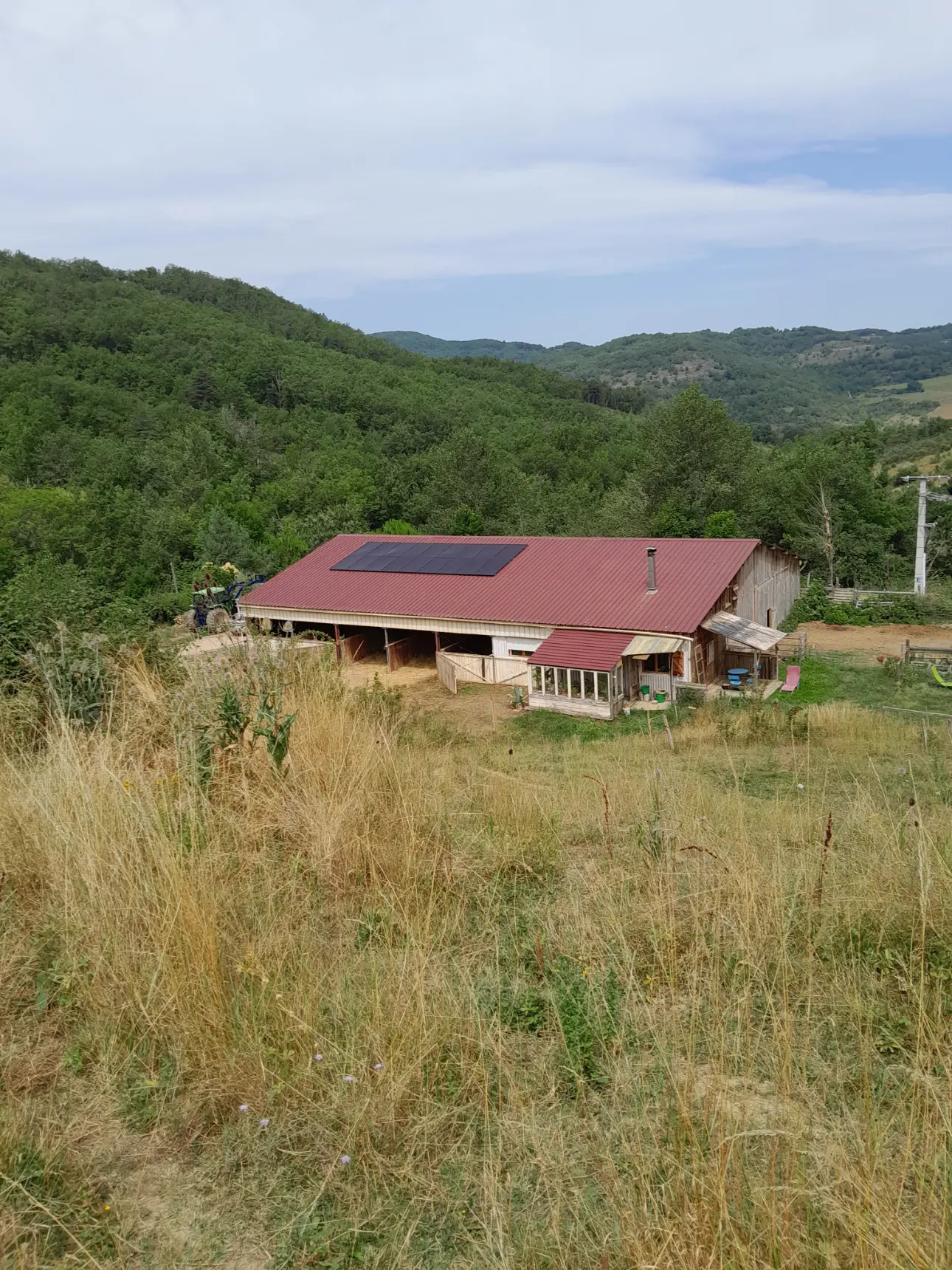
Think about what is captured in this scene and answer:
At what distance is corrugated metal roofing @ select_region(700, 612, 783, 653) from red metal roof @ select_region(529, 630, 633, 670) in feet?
7.17

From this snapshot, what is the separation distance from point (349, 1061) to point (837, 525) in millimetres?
34295

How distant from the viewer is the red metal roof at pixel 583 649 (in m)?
18.2

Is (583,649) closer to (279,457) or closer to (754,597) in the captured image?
(754,597)

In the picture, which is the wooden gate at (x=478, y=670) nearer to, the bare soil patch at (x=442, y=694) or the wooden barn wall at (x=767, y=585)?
the bare soil patch at (x=442, y=694)

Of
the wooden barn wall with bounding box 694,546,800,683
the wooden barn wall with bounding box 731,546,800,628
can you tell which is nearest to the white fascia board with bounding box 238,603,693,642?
the wooden barn wall with bounding box 694,546,800,683

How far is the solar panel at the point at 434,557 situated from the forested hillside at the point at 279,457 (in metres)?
6.81

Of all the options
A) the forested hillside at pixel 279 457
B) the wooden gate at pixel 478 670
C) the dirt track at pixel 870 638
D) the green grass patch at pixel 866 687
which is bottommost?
the dirt track at pixel 870 638

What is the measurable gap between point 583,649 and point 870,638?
37.2ft

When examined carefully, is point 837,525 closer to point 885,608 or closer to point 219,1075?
point 885,608

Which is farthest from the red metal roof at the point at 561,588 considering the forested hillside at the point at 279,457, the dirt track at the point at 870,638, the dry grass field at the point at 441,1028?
the dry grass field at the point at 441,1028

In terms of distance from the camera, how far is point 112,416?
61781 mm

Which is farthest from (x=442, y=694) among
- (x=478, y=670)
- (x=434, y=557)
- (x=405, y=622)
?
(x=434, y=557)

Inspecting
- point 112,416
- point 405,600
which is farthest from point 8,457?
point 405,600

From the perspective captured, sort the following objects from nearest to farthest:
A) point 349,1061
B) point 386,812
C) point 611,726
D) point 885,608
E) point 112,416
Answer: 1. point 349,1061
2. point 386,812
3. point 611,726
4. point 885,608
5. point 112,416
